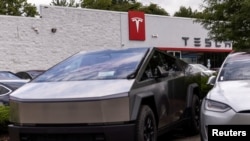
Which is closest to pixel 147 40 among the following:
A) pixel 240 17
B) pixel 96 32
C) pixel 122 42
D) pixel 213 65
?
pixel 122 42

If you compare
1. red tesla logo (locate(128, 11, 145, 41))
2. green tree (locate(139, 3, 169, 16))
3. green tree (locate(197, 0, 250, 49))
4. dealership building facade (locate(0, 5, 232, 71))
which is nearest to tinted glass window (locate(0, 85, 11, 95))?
green tree (locate(197, 0, 250, 49))

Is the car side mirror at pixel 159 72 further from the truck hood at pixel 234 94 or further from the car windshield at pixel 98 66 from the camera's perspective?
the truck hood at pixel 234 94

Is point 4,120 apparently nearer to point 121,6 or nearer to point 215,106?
point 215,106

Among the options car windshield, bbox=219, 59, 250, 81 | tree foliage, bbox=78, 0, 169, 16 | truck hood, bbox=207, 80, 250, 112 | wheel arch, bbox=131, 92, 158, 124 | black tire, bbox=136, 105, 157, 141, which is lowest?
black tire, bbox=136, 105, 157, 141

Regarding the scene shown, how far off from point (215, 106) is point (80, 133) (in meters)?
1.69

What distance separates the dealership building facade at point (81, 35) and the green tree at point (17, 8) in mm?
25224


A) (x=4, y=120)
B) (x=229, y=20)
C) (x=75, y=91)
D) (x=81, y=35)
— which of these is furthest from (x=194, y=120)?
(x=81, y=35)

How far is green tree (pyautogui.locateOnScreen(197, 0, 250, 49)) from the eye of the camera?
15.0 meters

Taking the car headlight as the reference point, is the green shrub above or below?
below

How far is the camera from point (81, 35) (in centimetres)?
2802

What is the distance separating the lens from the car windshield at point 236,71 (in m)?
6.55

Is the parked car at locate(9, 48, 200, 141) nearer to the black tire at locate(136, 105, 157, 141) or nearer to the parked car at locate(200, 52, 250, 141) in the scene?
the black tire at locate(136, 105, 157, 141)

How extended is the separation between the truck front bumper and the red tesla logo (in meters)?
25.2

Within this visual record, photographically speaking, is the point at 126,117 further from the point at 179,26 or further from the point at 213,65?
the point at 213,65
